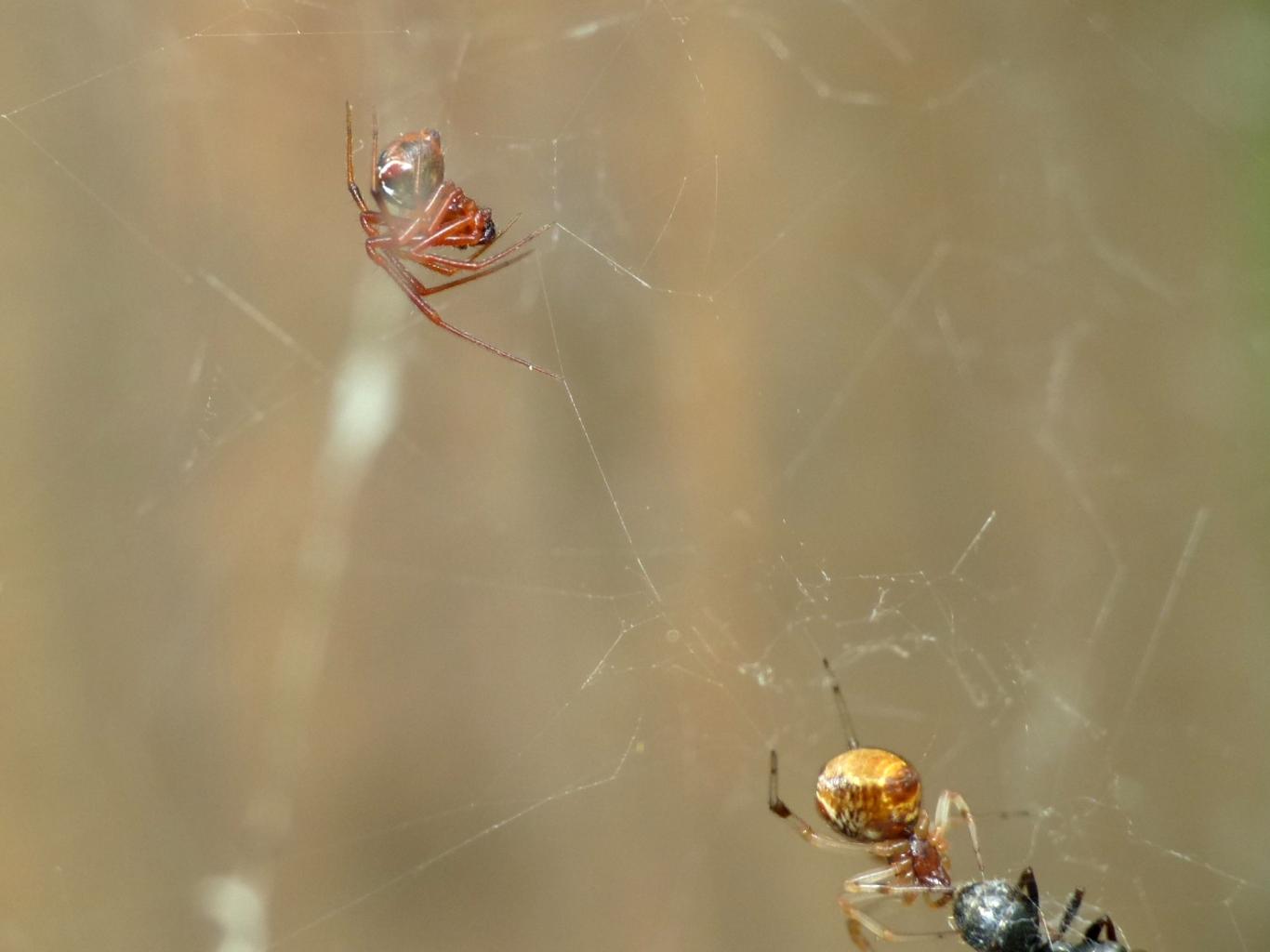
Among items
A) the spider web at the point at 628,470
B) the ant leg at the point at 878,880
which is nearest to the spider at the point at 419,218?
the spider web at the point at 628,470

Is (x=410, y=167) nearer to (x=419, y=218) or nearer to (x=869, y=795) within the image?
(x=419, y=218)

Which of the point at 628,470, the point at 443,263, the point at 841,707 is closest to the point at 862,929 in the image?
the point at 841,707

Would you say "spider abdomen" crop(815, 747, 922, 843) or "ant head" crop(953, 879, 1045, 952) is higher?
"spider abdomen" crop(815, 747, 922, 843)

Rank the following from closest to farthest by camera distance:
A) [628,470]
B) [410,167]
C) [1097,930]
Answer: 1. [410,167]
2. [1097,930]
3. [628,470]

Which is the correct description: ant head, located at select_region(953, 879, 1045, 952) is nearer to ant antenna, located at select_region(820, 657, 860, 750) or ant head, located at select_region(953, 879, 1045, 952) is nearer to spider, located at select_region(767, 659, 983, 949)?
spider, located at select_region(767, 659, 983, 949)

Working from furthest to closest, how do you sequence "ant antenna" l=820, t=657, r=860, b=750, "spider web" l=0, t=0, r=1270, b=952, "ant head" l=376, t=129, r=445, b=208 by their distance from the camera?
"ant antenna" l=820, t=657, r=860, b=750 < "spider web" l=0, t=0, r=1270, b=952 < "ant head" l=376, t=129, r=445, b=208

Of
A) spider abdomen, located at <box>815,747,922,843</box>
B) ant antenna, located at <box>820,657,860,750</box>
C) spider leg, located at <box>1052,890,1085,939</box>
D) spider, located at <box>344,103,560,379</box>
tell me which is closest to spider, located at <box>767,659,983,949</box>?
spider abdomen, located at <box>815,747,922,843</box>

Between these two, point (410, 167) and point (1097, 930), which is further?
point (1097, 930)

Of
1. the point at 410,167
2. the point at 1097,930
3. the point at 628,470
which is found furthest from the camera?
the point at 628,470
